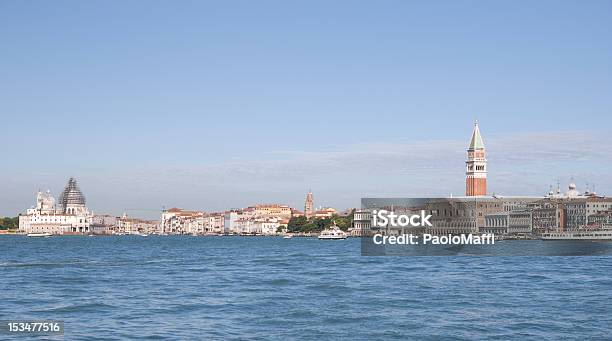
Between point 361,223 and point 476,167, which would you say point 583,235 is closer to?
point 476,167

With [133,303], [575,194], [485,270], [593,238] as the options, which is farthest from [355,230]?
[133,303]

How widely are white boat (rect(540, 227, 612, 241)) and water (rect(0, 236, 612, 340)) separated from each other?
79.0 meters

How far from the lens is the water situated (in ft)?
56.1

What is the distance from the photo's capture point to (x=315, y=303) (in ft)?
71.4

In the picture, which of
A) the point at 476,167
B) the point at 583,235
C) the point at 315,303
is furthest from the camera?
the point at 476,167

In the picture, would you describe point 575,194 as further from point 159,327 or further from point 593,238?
point 159,327

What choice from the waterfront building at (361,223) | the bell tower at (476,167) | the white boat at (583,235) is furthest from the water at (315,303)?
the bell tower at (476,167)

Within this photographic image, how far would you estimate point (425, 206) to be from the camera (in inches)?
3696

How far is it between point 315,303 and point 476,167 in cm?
12443

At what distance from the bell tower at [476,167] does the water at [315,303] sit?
110 m

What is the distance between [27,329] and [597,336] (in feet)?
36.2

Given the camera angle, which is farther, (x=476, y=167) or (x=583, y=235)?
(x=476, y=167)

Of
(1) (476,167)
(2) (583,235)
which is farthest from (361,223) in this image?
(2) (583,235)

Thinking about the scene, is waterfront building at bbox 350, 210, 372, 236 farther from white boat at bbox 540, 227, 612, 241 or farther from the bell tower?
white boat at bbox 540, 227, 612, 241
